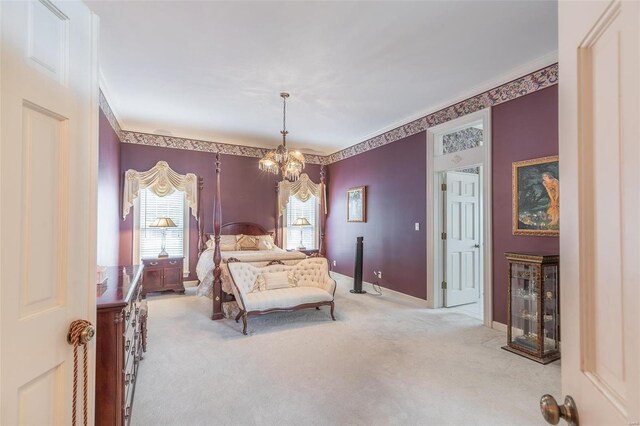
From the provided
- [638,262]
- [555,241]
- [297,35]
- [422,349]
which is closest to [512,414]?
[422,349]

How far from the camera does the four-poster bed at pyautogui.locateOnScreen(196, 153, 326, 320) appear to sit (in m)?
4.18

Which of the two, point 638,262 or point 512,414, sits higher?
point 638,262

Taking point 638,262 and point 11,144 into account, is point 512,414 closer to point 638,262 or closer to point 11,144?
point 638,262

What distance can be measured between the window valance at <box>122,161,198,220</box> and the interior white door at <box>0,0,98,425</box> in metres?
4.96

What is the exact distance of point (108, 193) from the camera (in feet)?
14.6

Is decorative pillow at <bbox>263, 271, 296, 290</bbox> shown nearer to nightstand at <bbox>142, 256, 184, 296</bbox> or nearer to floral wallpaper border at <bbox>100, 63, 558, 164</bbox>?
nightstand at <bbox>142, 256, 184, 296</bbox>

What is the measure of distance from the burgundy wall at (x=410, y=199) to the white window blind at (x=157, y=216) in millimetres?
3249

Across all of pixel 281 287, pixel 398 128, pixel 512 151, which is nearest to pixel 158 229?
pixel 281 287

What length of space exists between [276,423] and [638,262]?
7.15 feet

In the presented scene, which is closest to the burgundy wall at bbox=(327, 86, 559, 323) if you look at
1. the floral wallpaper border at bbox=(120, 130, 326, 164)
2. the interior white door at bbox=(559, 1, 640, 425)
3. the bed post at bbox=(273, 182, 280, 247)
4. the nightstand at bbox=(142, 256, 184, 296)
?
the bed post at bbox=(273, 182, 280, 247)

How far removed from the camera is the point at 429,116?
185 inches

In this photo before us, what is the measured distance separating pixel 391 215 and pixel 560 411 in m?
4.87

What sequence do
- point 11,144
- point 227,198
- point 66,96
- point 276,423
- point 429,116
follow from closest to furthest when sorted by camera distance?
1. point 11,144
2. point 66,96
3. point 276,423
4. point 429,116
5. point 227,198

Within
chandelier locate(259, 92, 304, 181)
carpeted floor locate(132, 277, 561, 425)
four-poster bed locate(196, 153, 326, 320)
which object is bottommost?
carpeted floor locate(132, 277, 561, 425)
